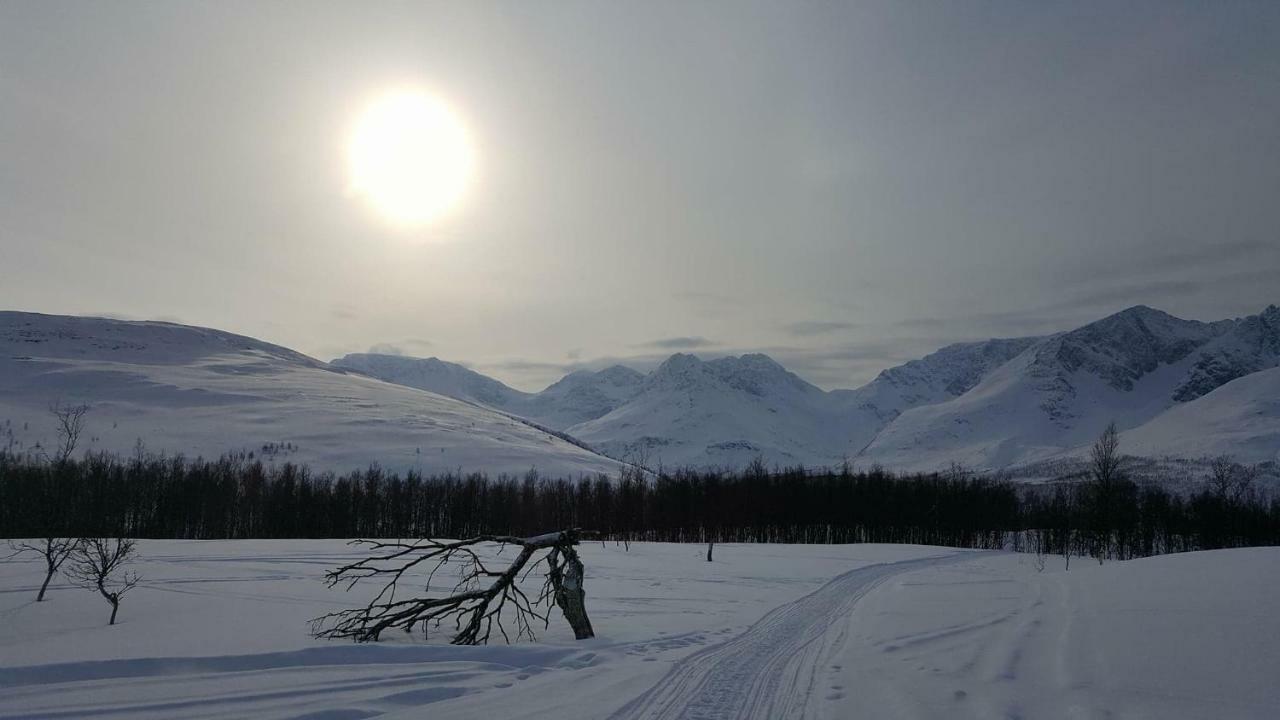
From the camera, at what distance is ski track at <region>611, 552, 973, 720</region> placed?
28.7ft

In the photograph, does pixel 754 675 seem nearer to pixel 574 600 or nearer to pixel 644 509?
pixel 574 600

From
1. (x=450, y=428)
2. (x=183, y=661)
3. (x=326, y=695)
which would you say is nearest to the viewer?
(x=326, y=695)

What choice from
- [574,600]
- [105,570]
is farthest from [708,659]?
[105,570]

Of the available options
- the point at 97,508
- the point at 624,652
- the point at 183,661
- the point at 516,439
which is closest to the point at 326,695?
the point at 183,661

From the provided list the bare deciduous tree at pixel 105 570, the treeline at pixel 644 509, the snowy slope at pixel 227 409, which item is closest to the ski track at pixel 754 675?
the bare deciduous tree at pixel 105 570

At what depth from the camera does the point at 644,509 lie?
88.7 m

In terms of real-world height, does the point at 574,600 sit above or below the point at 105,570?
above

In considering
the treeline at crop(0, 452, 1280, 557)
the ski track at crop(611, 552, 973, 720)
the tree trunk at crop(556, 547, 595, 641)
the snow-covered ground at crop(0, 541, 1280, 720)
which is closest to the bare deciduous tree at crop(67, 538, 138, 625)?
the snow-covered ground at crop(0, 541, 1280, 720)

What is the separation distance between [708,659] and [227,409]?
15169 cm

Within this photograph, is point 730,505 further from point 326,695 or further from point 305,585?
point 326,695

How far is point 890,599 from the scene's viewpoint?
21203mm

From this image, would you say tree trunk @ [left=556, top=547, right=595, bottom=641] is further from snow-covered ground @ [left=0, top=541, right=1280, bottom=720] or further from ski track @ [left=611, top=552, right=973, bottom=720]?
ski track @ [left=611, top=552, right=973, bottom=720]

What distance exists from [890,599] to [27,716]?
2034 centimetres

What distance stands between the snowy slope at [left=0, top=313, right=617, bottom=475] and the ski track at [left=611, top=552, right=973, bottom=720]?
Answer: 338ft
